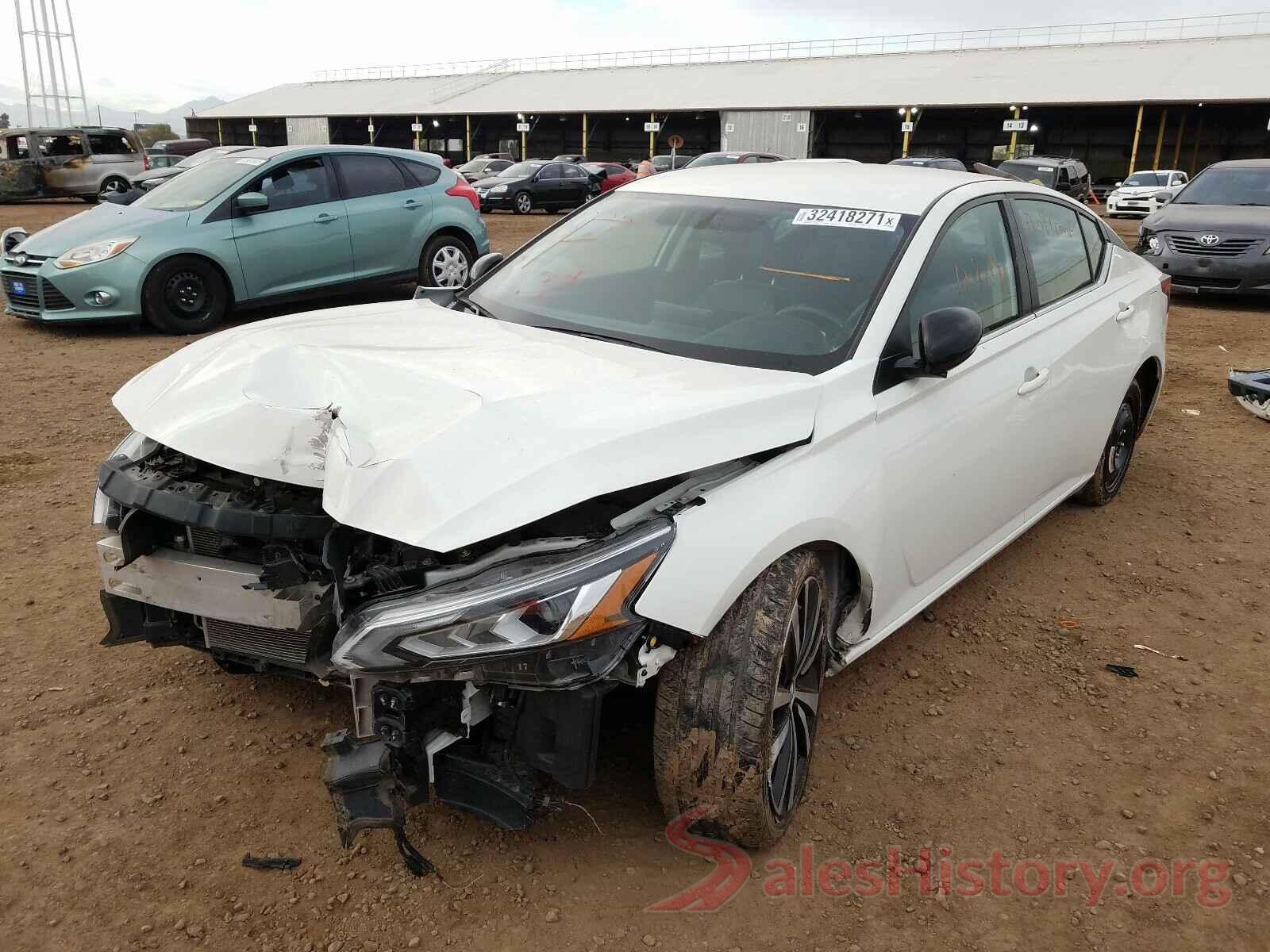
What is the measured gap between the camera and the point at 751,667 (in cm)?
243

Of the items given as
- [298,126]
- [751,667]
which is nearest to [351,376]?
[751,667]

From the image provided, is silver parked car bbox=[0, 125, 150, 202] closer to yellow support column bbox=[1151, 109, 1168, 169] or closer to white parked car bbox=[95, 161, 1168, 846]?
white parked car bbox=[95, 161, 1168, 846]

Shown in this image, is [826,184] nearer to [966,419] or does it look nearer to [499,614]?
[966,419]

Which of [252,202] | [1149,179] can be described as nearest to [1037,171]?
[1149,179]

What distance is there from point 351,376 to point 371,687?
2.86 feet

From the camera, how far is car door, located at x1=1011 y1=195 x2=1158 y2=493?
4.02m

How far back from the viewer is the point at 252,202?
336 inches

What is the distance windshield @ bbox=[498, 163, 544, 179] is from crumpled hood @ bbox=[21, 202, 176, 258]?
16073 millimetres

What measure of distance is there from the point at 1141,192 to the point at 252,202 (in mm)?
22839

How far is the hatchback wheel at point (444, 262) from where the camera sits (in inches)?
392

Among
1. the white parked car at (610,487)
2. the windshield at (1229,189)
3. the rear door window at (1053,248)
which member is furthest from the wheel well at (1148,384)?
the windshield at (1229,189)

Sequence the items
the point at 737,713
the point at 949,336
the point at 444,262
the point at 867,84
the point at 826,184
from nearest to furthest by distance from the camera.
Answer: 1. the point at 737,713
2. the point at 949,336
3. the point at 826,184
4. the point at 444,262
5. the point at 867,84

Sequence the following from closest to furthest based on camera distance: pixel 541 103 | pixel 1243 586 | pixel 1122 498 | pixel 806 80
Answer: pixel 1243 586, pixel 1122 498, pixel 806 80, pixel 541 103

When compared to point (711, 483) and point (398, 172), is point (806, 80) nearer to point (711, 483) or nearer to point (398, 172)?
point (398, 172)
